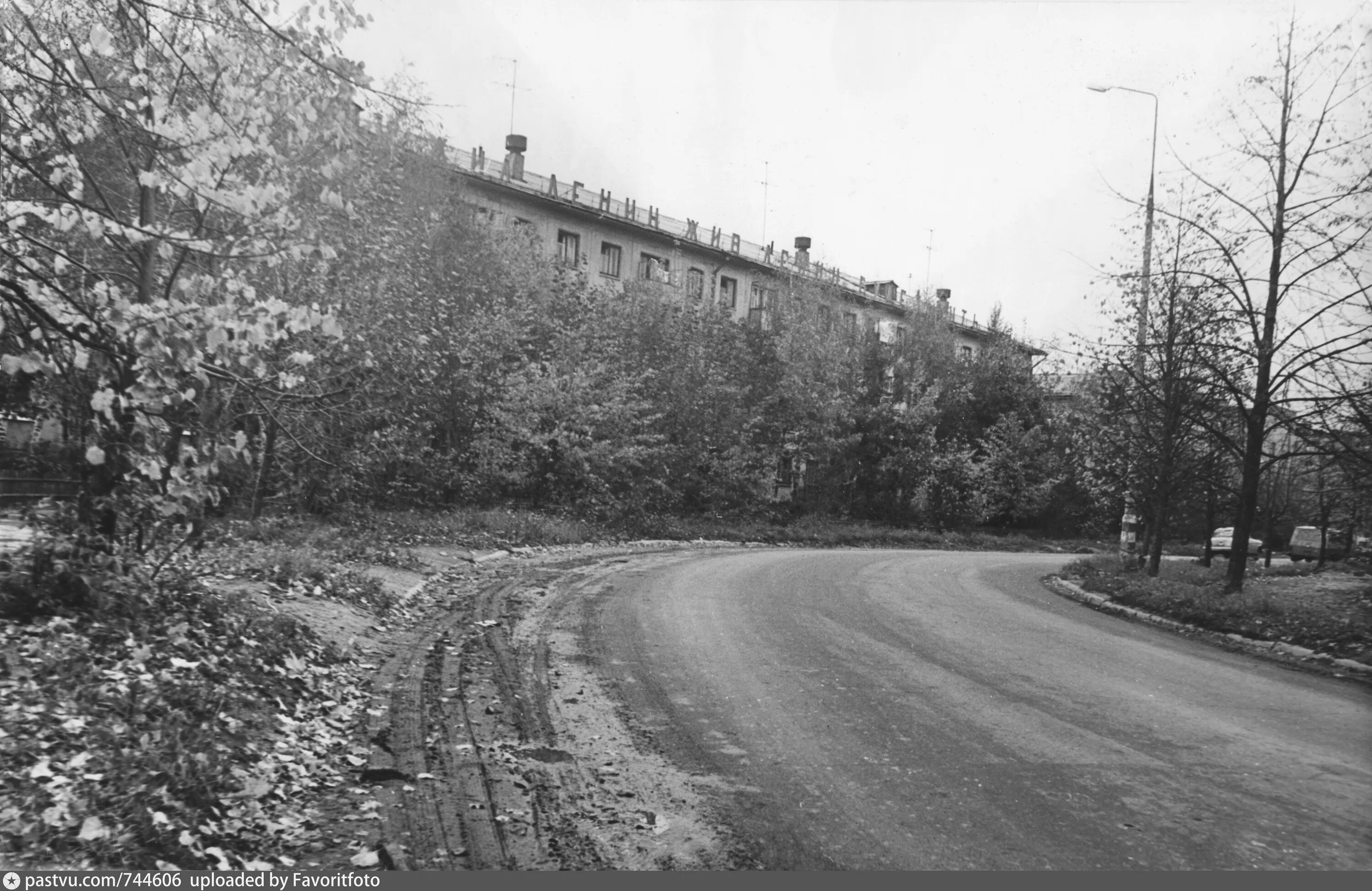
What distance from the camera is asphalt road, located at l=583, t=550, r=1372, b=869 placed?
14.5ft

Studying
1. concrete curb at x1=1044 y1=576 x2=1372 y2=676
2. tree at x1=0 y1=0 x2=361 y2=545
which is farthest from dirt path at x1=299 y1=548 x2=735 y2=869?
concrete curb at x1=1044 y1=576 x2=1372 y2=676

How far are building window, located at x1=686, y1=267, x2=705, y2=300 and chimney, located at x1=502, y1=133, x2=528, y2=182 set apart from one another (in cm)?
864

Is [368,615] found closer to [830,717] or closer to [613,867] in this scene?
[830,717]

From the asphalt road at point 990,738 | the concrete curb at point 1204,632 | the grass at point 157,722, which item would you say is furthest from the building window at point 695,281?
the grass at point 157,722

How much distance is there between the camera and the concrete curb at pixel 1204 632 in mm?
9766

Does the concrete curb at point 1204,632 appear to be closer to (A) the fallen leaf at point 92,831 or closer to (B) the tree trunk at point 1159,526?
(B) the tree trunk at point 1159,526

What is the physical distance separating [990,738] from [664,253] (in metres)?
41.7

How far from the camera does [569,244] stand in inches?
1677

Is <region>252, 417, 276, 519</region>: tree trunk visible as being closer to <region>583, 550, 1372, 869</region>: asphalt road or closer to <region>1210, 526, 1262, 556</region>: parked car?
<region>583, 550, 1372, 869</region>: asphalt road

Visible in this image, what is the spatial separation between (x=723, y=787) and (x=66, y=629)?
4401 mm

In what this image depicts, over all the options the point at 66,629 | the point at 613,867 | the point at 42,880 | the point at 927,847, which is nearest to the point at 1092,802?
the point at 927,847

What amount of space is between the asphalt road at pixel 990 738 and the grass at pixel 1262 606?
1.04 m

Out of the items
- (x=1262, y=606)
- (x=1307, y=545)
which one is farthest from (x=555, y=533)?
(x=1307, y=545)

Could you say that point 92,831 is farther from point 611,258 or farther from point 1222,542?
point 611,258
